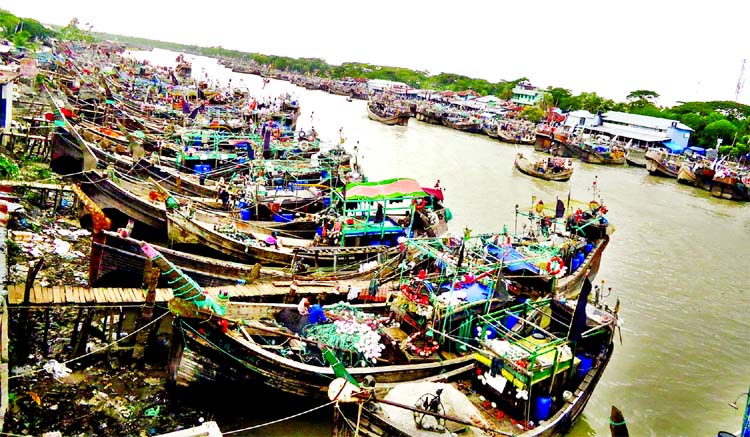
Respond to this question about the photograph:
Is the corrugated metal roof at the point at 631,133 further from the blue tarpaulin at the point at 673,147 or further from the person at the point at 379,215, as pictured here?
the person at the point at 379,215

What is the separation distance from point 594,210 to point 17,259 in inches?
585

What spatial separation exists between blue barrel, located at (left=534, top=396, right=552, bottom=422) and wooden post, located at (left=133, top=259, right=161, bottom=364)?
5895 millimetres

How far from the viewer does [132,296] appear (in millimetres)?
8711

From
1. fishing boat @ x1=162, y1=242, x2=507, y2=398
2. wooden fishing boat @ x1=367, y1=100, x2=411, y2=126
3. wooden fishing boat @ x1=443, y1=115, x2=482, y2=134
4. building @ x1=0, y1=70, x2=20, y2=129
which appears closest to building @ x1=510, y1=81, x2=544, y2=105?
→ wooden fishing boat @ x1=443, y1=115, x2=482, y2=134

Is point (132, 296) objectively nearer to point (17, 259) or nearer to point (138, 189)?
point (17, 259)

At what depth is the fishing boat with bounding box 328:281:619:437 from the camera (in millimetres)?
6480

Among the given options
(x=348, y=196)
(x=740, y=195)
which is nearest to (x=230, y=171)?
(x=348, y=196)

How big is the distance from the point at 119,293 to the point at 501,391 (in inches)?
244

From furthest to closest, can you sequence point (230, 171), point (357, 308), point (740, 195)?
point (740, 195) < point (230, 171) < point (357, 308)

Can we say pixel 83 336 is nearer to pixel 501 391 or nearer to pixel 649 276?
pixel 501 391

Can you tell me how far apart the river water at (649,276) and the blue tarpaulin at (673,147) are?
729 centimetres

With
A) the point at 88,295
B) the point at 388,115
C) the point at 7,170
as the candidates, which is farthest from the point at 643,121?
the point at 88,295

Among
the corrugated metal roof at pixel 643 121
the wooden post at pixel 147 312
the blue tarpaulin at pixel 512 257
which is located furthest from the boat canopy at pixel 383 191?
the corrugated metal roof at pixel 643 121

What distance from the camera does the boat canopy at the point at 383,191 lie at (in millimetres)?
12867
